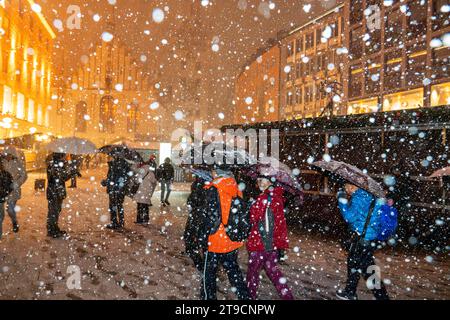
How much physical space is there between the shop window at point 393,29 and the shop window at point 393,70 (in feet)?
3.14

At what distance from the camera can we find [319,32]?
145ft

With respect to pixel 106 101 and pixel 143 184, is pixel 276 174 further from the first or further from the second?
pixel 106 101

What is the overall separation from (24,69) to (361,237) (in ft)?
132

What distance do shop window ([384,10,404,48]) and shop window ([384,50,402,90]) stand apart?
958mm

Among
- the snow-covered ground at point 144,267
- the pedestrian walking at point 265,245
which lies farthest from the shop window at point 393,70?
the pedestrian walking at point 265,245

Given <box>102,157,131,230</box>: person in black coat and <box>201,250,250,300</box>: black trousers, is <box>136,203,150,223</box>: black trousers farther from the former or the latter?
<box>201,250,250,300</box>: black trousers

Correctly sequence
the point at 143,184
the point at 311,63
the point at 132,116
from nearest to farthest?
the point at 143,184, the point at 311,63, the point at 132,116

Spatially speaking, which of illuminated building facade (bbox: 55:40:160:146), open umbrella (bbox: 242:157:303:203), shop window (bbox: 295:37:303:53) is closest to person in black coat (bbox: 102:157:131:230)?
open umbrella (bbox: 242:157:303:203)

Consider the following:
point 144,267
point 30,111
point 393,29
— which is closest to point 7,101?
point 30,111

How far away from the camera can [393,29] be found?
30.8m

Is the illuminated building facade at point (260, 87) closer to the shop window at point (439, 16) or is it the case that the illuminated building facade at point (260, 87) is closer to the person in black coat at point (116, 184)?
the shop window at point (439, 16)
